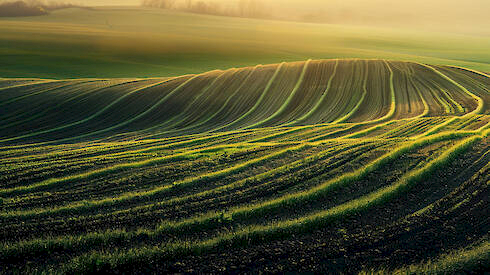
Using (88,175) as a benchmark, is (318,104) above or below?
above

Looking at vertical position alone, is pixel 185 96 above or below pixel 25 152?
above

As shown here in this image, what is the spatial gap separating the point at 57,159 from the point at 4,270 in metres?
8.62

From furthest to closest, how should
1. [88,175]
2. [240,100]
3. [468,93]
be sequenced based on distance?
[240,100], [468,93], [88,175]

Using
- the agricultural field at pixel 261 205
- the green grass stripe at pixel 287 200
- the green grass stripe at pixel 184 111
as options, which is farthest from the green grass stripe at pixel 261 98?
the green grass stripe at pixel 287 200

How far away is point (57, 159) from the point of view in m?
14.2

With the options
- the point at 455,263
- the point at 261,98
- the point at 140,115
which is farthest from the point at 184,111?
the point at 455,263

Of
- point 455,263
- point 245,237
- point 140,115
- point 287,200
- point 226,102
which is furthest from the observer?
point 226,102

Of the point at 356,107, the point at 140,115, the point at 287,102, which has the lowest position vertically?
the point at 140,115

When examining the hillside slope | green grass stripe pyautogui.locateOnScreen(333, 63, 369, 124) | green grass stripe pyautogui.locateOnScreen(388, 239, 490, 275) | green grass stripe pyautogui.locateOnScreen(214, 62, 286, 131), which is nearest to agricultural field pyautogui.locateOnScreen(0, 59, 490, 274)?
green grass stripe pyautogui.locateOnScreen(388, 239, 490, 275)

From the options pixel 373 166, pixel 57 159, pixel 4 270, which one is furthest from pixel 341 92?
pixel 4 270

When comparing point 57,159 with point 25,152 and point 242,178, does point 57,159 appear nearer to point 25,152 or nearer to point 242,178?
point 25,152

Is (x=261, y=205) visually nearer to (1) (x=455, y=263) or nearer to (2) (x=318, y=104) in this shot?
(1) (x=455, y=263)

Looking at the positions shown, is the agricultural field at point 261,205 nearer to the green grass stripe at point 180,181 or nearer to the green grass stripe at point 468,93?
the green grass stripe at point 180,181

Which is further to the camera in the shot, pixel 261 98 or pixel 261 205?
pixel 261 98
